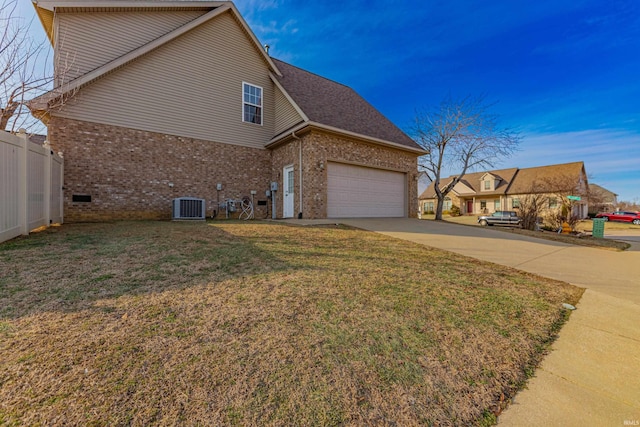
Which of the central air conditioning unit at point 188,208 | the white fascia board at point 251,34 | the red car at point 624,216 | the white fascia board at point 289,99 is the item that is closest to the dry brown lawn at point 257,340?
the central air conditioning unit at point 188,208

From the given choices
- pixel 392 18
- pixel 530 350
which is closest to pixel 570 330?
pixel 530 350

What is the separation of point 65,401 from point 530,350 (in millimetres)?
3463

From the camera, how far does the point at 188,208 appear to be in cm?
958

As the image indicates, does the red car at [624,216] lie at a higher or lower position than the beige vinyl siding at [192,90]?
lower

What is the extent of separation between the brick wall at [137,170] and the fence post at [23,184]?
12.7 feet

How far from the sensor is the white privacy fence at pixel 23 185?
14.9ft

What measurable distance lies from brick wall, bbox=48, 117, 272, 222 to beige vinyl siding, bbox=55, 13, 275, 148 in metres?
0.42

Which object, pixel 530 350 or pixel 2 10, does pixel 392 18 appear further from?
pixel 530 350

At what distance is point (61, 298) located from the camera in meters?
2.62

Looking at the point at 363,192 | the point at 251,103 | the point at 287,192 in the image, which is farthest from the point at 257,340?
the point at 251,103

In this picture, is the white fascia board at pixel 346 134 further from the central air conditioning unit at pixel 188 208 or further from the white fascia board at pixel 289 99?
the central air conditioning unit at pixel 188 208

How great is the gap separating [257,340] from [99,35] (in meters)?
12.5

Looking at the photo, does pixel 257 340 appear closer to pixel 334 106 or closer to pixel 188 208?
pixel 188 208

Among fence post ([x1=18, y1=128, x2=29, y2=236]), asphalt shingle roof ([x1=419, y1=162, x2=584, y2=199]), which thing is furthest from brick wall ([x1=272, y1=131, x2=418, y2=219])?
asphalt shingle roof ([x1=419, y1=162, x2=584, y2=199])
